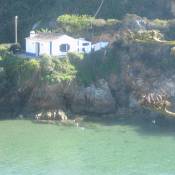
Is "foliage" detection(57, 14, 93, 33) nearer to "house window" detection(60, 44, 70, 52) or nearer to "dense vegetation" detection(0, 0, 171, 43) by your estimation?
"dense vegetation" detection(0, 0, 171, 43)

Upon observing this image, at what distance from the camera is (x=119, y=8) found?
55.5 metres

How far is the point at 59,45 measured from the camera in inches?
1975

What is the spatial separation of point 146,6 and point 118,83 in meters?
11.8

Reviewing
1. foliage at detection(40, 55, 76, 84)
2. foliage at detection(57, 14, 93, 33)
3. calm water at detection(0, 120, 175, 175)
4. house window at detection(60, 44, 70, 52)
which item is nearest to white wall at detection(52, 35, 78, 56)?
house window at detection(60, 44, 70, 52)

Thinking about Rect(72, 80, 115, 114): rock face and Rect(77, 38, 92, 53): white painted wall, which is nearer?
Rect(72, 80, 115, 114): rock face

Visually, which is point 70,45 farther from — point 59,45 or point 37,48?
point 37,48

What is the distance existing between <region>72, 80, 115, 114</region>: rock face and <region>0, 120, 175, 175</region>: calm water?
2.54 meters

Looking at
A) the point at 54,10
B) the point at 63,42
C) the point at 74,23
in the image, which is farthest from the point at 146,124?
the point at 54,10

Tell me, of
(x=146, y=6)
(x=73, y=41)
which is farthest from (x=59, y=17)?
(x=146, y=6)

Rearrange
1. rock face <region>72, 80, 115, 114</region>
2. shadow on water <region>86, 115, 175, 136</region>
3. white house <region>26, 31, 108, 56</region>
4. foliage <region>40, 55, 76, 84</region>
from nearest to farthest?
1. shadow on water <region>86, 115, 175, 136</region>
2. rock face <region>72, 80, 115, 114</region>
3. foliage <region>40, 55, 76, 84</region>
4. white house <region>26, 31, 108, 56</region>

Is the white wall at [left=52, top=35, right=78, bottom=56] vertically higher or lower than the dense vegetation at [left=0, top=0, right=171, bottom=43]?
lower

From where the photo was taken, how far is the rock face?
44969 mm

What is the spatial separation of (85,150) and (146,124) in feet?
25.0

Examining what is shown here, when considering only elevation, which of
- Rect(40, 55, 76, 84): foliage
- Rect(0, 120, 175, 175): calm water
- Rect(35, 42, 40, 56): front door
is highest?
Rect(35, 42, 40, 56): front door
